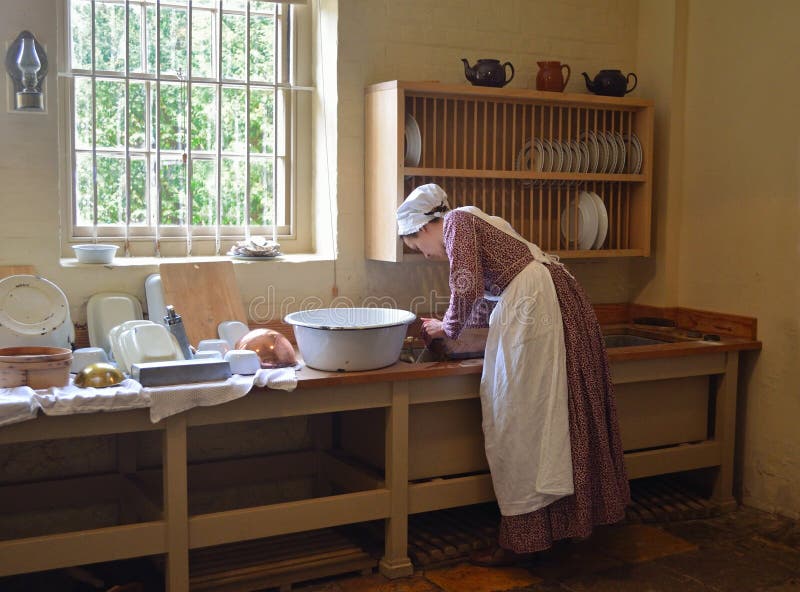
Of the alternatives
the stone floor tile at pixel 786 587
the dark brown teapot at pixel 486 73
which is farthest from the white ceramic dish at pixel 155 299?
the stone floor tile at pixel 786 587

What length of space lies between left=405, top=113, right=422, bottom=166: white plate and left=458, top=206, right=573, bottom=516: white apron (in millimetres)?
791

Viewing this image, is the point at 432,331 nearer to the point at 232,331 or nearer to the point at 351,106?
the point at 232,331

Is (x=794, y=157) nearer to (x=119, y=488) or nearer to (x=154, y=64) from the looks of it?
(x=154, y=64)

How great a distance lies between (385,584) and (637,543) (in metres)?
1.08

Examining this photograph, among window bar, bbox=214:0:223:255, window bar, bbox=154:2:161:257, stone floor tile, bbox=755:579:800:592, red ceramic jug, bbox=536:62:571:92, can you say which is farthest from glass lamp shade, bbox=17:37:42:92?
stone floor tile, bbox=755:579:800:592

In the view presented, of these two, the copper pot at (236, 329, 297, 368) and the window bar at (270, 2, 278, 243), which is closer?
the copper pot at (236, 329, 297, 368)

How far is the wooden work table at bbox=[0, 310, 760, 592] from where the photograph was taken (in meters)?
2.88

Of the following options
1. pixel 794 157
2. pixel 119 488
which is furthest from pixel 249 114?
pixel 794 157

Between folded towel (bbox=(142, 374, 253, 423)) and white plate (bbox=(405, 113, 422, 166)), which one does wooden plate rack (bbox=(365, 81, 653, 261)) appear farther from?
folded towel (bbox=(142, 374, 253, 423))

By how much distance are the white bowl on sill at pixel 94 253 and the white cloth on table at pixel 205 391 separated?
823 mm

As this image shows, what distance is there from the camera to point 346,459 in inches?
148

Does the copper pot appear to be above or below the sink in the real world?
above

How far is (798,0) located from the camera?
3820 millimetres

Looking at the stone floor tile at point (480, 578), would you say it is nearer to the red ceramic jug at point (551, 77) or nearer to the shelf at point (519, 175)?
the shelf at point (519, 175)
